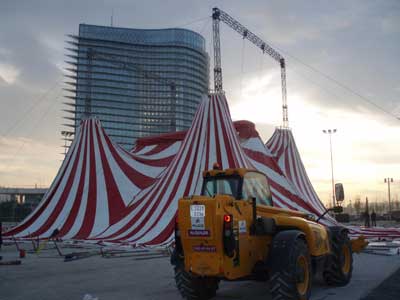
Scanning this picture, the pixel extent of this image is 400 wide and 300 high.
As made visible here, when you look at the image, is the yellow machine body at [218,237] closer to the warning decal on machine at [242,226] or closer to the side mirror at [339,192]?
the warning decal on machine at [242,226]

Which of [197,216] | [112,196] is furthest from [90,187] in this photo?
[197,216]

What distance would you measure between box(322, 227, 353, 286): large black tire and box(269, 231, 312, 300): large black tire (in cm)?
177

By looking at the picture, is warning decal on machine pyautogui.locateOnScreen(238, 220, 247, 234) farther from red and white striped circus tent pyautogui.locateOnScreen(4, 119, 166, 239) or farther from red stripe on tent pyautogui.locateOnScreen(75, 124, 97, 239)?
red stripe on tent pyautogui.locateOnScreen(75, 124, 97, 239)

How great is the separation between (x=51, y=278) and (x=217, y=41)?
15302 mm

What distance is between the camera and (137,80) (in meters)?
104

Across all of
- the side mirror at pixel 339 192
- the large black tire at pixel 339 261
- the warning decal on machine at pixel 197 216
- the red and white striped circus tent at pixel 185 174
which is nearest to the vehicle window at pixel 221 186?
the warning decal on machine at pixel 197 216

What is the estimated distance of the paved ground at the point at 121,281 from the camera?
7176 mm

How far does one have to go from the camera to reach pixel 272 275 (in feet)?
19.0

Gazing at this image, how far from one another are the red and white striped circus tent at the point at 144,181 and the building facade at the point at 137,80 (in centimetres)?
6696

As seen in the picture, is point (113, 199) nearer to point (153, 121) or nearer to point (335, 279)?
point (335, 279)

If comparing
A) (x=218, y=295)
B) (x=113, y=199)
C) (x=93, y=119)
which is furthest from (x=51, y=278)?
(x=93, y=119)

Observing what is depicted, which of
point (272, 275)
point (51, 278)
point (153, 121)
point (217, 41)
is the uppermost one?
point (153, 121)

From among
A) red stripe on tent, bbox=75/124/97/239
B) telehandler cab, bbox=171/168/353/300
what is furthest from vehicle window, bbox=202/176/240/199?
red stripe on tent, bbox=75/124/97/239

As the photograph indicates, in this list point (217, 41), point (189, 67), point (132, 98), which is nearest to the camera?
point (217, 41)
